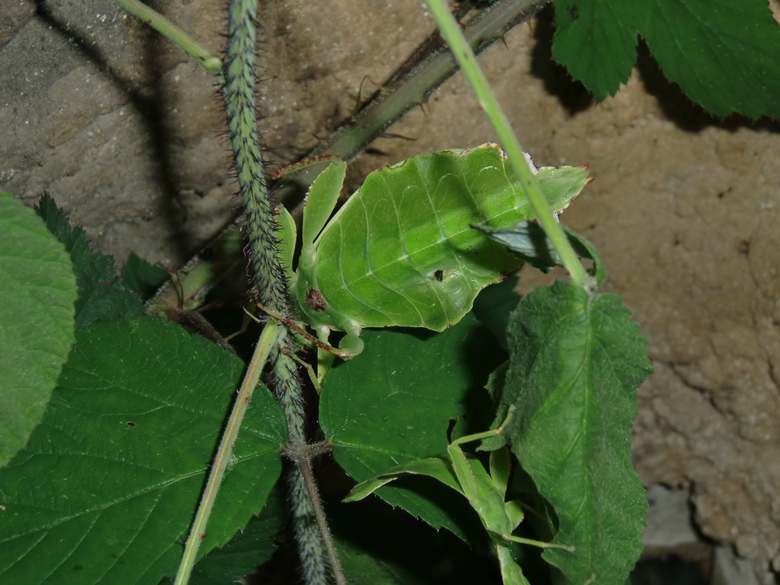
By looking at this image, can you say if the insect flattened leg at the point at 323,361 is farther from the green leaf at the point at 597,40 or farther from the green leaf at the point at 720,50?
the green leaf at the point at 720,50

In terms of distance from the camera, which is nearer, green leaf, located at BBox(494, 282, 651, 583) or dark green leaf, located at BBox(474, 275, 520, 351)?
green leaf, located at BBox(494, 282, 651, 583)

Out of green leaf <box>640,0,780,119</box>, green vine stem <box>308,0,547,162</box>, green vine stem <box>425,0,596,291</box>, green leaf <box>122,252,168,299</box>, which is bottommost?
green leaf <box>640,0,780,119</box>

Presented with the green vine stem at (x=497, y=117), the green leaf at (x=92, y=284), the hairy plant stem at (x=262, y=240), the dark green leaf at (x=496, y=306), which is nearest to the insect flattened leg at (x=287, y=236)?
the hairy plant stem at (x=262, y=240)

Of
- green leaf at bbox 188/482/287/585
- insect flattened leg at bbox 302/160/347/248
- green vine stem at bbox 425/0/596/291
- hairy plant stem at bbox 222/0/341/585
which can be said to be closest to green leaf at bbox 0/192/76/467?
hairy plant stem at bbox 222/0/341/585

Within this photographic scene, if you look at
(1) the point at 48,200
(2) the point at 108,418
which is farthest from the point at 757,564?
(1) the point at 48,200

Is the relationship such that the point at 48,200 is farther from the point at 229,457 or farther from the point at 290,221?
the point at 229,457

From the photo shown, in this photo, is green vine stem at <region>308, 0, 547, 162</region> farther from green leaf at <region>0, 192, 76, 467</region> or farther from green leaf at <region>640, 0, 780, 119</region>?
green leaf at <region>0, 192, 76, 467</region>
